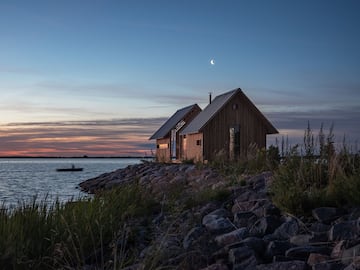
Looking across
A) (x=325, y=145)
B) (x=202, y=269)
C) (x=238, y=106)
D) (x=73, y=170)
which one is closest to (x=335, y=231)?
(x=202, y=269)

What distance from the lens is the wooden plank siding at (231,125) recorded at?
95.4 ft

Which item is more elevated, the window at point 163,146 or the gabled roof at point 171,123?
the gabled roof at point 171,123

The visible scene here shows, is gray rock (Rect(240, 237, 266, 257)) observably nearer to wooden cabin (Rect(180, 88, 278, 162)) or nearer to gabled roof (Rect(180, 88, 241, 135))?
wooden cabin (Rect(180, 88, 278, 162))

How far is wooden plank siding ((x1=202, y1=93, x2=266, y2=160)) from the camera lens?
2908 cm

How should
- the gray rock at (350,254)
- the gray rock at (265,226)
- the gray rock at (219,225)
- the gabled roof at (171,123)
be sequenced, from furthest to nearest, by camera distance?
1. the gabled roof at (171,123)
2. the gray rock at (219,225)
3. the gray rock at (265,226)
4. the gray rock at (350,254)

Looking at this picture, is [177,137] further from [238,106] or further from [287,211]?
[287,211]

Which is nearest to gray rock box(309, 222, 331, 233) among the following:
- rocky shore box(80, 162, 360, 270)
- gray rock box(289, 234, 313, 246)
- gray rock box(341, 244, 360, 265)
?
rocky shore box(80, 162, 360, 270)

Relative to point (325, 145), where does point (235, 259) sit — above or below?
below

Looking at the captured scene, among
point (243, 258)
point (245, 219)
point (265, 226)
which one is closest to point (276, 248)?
point (243, 258)

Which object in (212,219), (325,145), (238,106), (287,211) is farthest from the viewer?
(238,106)

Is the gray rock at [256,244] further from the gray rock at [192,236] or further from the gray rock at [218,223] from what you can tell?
the gray rock at [218,223]

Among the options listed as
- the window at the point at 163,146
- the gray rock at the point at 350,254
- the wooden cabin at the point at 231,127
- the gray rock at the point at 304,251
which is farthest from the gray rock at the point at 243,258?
the window at the point at 163,146

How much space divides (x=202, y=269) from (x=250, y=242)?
779 millimetres

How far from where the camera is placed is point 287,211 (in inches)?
303
